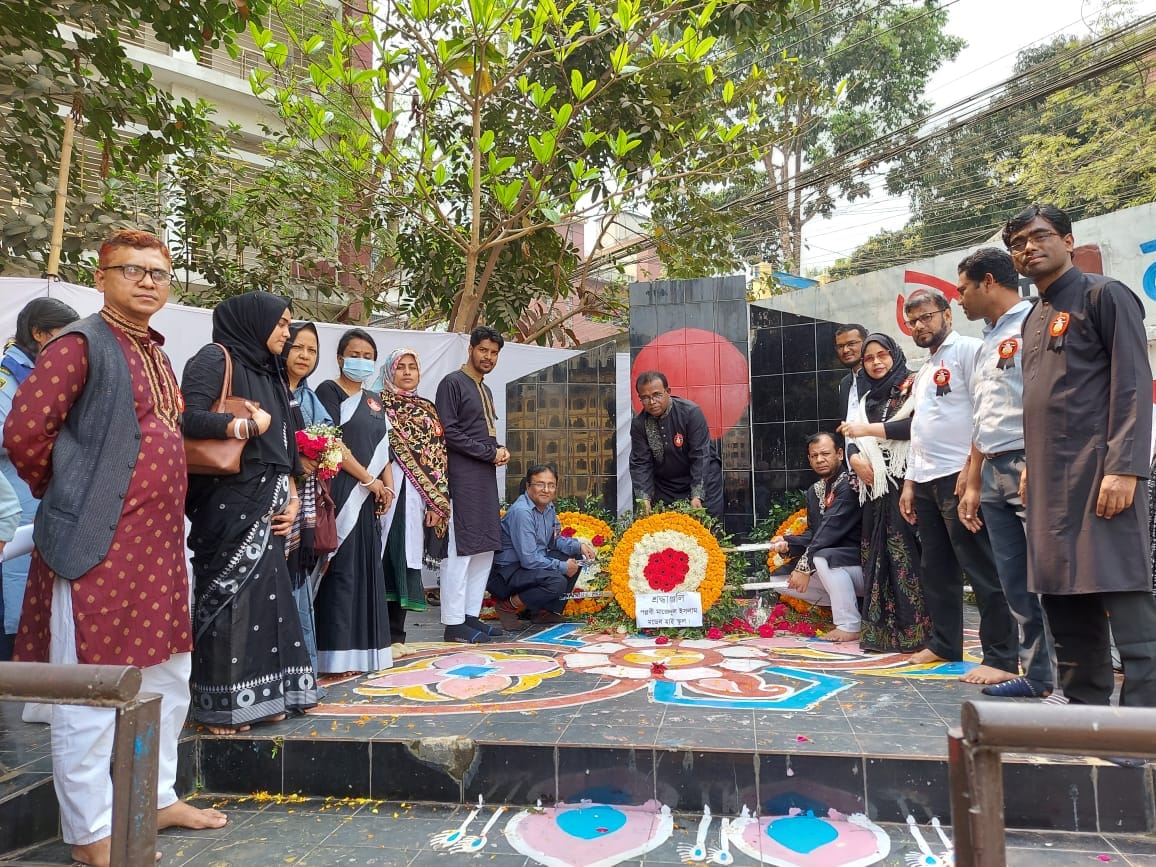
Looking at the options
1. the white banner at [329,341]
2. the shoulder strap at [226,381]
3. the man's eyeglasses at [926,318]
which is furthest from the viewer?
the white banner at [329,341]

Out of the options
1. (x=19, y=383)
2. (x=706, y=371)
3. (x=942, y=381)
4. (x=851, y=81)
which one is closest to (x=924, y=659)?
(x=942, y=381)

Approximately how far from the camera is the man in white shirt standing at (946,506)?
3.53 meters

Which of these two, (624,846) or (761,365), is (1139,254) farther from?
(624,846)

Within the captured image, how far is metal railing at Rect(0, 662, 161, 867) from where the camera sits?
1.36 metres

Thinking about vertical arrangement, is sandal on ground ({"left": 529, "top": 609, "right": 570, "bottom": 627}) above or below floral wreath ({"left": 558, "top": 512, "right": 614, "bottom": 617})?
below

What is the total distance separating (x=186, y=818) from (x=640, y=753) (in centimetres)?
149

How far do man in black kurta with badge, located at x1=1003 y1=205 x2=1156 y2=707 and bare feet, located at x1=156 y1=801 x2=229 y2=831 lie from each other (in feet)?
9.42

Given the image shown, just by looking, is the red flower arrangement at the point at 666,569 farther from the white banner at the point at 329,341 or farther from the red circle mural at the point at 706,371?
the white banner at the point at 329,341

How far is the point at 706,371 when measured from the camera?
6.68m

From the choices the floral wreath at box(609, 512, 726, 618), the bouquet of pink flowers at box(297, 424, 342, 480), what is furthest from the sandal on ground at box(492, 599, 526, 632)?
the bouquet of pink flowers at box(297, 424, 342, 480)

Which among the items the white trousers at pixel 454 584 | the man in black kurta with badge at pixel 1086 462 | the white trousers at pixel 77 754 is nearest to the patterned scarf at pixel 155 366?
the white trousers at pixel 77 754

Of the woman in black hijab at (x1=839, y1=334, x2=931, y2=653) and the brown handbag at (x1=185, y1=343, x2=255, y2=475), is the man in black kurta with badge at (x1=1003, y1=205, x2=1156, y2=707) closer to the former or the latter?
the woman in black hijab at (x1=839, y1=334, x2=931, y2=653)

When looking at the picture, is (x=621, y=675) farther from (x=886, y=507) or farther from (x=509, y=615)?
(x=509, y=615)

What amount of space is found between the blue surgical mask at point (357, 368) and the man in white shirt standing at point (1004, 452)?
2868 millimetres
